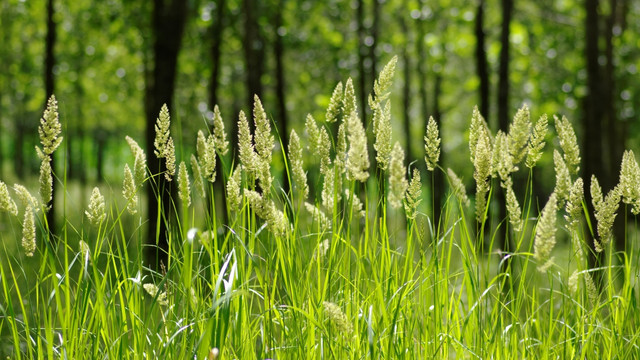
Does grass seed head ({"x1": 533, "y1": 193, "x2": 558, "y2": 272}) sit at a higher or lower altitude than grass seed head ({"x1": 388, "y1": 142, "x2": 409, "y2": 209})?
lower

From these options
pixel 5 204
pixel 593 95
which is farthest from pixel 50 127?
pixel 593 95

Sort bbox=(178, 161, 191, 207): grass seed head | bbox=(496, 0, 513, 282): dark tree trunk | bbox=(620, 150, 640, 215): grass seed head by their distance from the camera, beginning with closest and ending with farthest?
bbox=(178, 161, 191, 207): grass seed head
bbox=(620, 150, 640, 215): grass seed head
bbox=(496, 0, 513, 282): dark tree trunk

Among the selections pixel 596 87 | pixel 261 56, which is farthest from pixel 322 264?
pixel 261 56

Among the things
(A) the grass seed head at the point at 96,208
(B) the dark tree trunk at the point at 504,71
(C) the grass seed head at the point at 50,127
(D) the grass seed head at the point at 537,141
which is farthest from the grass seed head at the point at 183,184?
(B) the dark tree trunk at the point at 504,71

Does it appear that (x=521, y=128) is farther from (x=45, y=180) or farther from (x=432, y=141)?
(x=45, y=180)

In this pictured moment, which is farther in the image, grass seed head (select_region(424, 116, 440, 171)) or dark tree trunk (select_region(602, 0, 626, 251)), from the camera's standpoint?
dark tree trunk (select_region(602, 0, 626, 251))

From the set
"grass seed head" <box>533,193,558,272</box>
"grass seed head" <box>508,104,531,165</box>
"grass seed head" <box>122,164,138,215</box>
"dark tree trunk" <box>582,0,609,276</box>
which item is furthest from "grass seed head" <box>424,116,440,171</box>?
"dark tree trunk" <box>582,0,609,276</box>

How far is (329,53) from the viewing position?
16.4 meters

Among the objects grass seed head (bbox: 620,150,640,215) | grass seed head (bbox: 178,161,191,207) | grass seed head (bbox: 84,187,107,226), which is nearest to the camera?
grass seed head (bbox: 178,161,191,207)

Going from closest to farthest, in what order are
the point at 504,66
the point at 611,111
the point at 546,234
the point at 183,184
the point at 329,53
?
1. the point at 546,234
2. the point at 183,184
3. the point at 504,66
4. the point at 611,111
5. the point at 329,53

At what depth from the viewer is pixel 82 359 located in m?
2.34

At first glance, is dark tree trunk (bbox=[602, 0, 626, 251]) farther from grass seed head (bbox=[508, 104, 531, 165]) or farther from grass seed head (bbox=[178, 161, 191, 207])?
grass seed head (bbox=[178, 161, 191, 207])

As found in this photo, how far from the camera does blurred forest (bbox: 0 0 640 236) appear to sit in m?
8.95

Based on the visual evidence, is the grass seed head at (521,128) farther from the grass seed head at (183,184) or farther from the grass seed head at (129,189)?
the grass seed head at (129,189)
